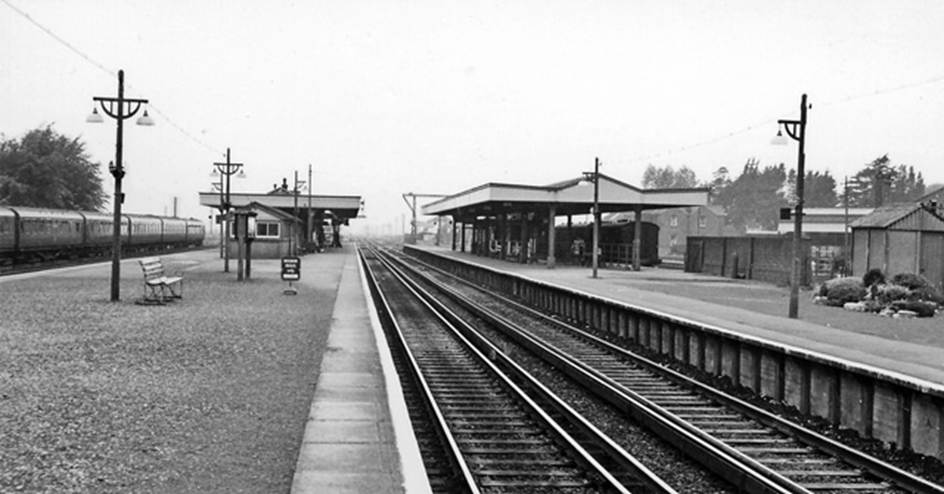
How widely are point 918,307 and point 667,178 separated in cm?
14520

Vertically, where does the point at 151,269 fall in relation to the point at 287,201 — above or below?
below

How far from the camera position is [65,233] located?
44.3m

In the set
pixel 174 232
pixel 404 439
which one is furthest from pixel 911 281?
pixel 174 232

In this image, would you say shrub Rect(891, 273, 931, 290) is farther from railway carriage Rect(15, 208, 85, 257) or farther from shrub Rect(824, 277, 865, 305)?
railway carriage Rect(15, 208, 85, 257)

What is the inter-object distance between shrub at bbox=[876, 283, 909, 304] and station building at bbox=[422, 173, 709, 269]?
54.3 feet

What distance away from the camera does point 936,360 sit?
13133mm

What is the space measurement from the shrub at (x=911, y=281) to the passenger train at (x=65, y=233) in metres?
35.1

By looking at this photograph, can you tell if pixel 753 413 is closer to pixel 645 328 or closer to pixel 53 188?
pixel 645 328

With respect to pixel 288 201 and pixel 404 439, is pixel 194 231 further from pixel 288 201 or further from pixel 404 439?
pixel 404 439

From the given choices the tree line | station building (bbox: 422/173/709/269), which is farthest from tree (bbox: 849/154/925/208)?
station building (bbox: 422/173/709/269)

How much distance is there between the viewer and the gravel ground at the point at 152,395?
6.96m

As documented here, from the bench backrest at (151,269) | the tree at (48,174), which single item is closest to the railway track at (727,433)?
the bench backrest at (151,269)

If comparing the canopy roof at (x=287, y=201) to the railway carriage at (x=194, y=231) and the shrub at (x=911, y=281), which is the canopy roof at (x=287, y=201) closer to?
the railway carriage at (x=194, y=231)

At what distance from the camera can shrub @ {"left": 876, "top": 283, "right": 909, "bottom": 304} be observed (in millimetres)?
21906
